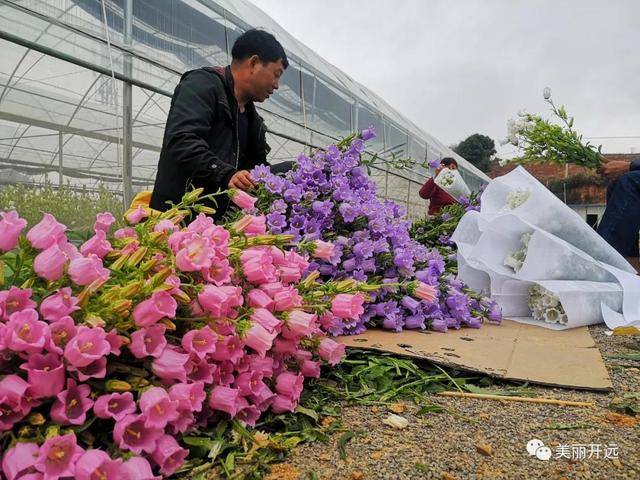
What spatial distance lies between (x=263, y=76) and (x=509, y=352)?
1.57m

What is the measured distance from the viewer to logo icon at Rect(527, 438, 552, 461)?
112cm

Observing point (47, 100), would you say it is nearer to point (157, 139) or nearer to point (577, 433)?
point (157, 139)

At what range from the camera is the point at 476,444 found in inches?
46.2

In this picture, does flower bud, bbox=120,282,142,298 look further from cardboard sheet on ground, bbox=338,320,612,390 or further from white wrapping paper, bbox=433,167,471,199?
white wrapping paper, bbox=433,167,471,199

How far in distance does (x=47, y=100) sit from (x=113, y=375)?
3.61m

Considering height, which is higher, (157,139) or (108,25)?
(108,25)

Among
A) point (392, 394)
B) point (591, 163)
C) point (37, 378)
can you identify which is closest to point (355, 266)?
point (392, 394)

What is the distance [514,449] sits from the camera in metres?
1.16

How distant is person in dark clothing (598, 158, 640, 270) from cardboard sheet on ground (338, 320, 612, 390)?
1.69 metres

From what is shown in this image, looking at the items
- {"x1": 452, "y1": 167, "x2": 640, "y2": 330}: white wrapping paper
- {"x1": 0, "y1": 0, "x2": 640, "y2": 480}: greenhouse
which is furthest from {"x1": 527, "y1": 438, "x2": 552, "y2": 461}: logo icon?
{"x1": 452, "y1": 167, "x2": 640, "y2": 330}: white wrapping paper

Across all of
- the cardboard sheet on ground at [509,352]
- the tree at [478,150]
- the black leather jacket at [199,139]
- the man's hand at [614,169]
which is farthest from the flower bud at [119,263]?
the tree at [478,150]

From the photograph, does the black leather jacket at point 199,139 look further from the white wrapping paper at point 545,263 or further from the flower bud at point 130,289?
the white wrapping paper at point 545,263

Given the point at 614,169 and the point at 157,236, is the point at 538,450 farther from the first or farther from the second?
the point at 614,169

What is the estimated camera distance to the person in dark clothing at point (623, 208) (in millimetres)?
3635
